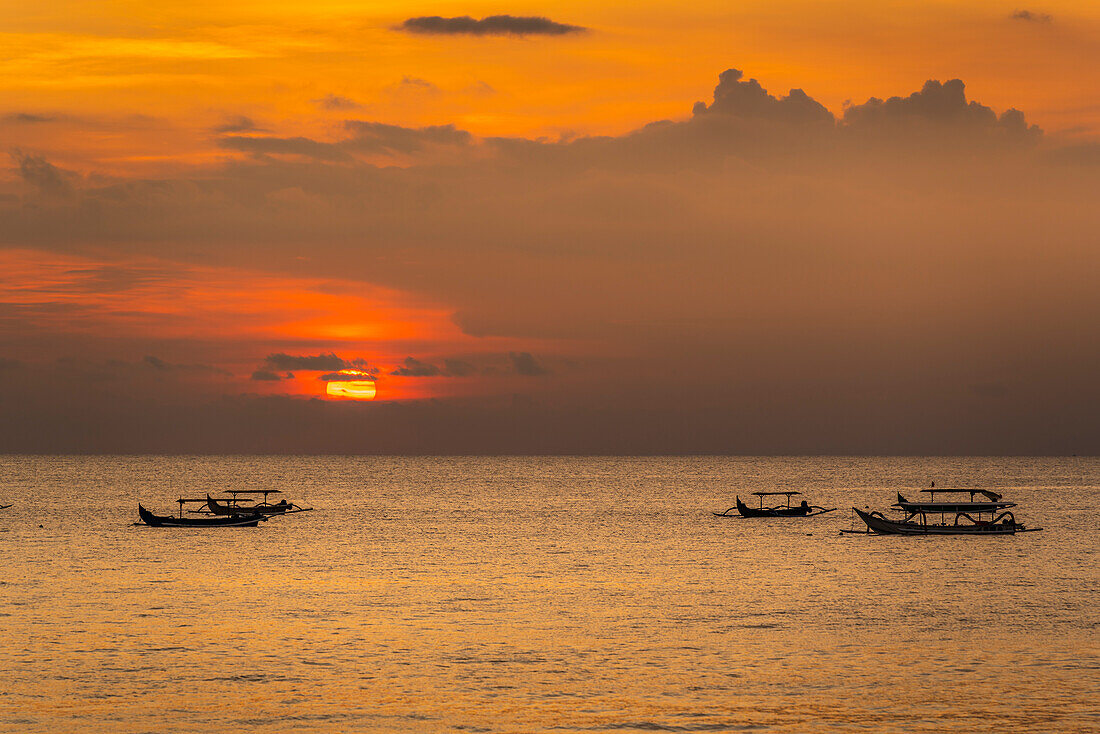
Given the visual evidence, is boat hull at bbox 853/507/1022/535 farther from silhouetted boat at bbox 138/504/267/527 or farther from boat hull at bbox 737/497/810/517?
silhouetted boat at bbox 138/504/267/527

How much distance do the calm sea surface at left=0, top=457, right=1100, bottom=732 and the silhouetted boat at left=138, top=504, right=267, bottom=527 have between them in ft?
47.6

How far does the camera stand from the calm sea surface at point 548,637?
3831 centimetres

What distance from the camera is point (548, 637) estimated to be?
170 ft

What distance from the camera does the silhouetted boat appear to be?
116m

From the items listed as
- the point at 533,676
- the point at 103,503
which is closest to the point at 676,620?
the point at 533,676

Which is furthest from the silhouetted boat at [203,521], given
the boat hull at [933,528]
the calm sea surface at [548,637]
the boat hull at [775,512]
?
the boat hull at [933,528]

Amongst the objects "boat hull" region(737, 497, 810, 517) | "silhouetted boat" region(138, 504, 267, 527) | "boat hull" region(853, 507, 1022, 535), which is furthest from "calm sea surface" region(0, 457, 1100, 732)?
"boat hull" region(737, 497, 810, 517)

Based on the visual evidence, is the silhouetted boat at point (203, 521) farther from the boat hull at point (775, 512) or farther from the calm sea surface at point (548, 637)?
the boat hull at point (775, 512)

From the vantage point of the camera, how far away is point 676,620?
186 feet

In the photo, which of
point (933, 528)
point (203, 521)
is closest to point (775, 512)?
point (933, 528)

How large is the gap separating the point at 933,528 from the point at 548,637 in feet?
→ 215

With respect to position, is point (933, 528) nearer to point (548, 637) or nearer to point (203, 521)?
point (548, 637)

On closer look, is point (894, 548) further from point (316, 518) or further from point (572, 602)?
point (316, 518)

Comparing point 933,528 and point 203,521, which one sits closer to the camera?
point 933,528
